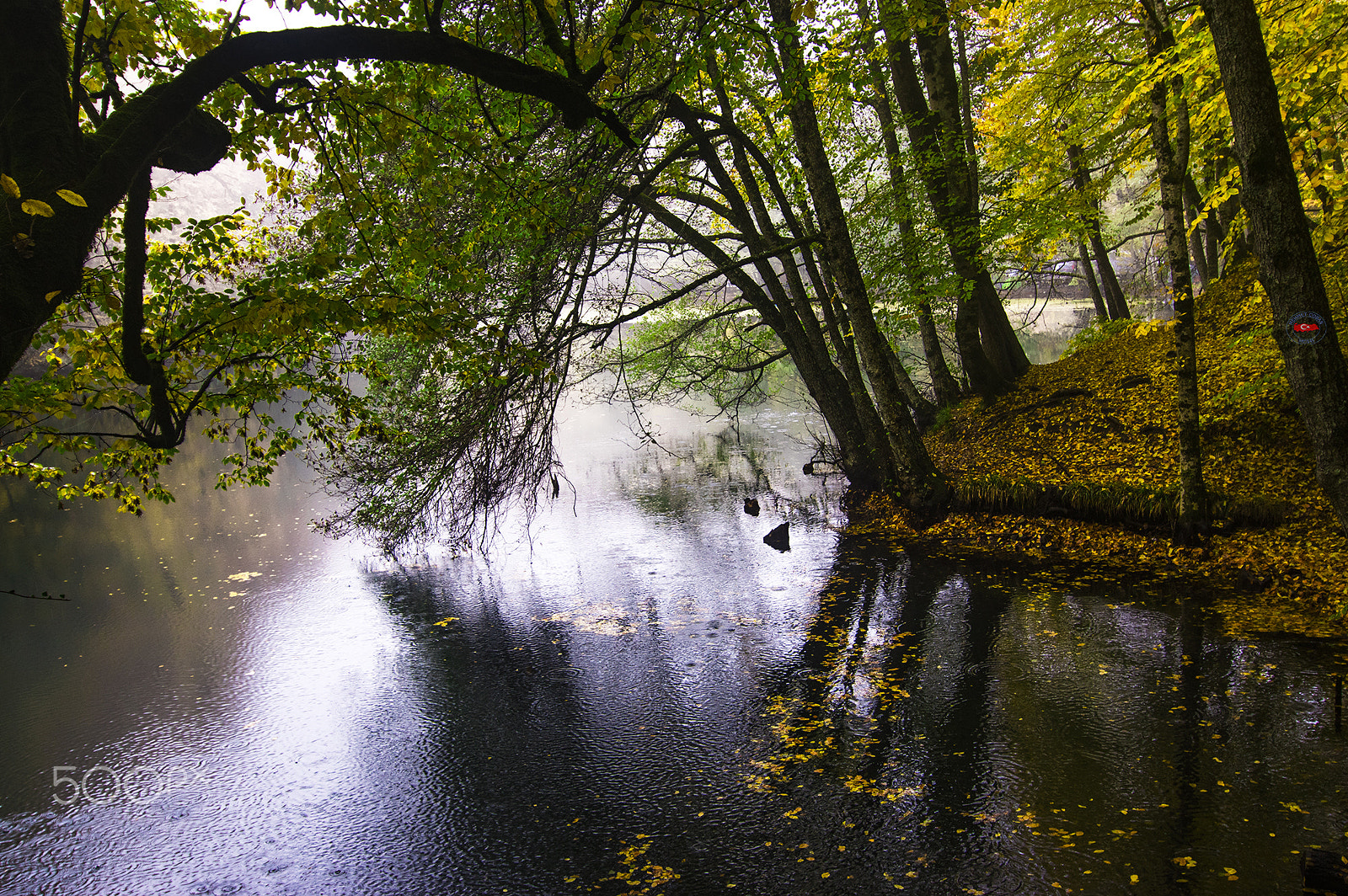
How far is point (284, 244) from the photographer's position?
11.3 meters

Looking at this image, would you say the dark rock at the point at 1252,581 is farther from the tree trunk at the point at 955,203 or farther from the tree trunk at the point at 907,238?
the tree trunk at the point at 907,238

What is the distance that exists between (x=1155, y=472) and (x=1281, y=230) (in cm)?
570

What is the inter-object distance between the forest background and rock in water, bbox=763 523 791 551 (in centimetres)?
190

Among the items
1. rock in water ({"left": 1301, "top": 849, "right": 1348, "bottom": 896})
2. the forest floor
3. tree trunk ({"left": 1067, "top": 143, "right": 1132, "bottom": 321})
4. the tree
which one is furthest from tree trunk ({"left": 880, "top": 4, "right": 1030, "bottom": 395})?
rock in water ({"left": 1301, "top": 849, "right": 1348, "bottom": 896})

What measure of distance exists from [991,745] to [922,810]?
106 centimetres

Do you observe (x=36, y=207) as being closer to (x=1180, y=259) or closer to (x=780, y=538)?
(x=1180, y=259)

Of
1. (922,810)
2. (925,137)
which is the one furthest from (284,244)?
(922,810)

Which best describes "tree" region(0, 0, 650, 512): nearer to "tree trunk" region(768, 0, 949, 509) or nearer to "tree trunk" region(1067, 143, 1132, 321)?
"tree trunk" region(768, 0, 949, 509)

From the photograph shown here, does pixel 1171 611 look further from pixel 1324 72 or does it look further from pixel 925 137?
pixel 925 137

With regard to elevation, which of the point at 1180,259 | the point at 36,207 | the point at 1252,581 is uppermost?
the point at 1180,259

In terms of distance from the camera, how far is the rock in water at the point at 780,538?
1214cm

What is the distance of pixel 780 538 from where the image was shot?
40.3 ft

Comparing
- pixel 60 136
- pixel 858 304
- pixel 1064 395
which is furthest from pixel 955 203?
pixel 60 136

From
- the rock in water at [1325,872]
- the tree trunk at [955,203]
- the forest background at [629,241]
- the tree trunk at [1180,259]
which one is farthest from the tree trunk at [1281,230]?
the tree trunk at [955,203]
